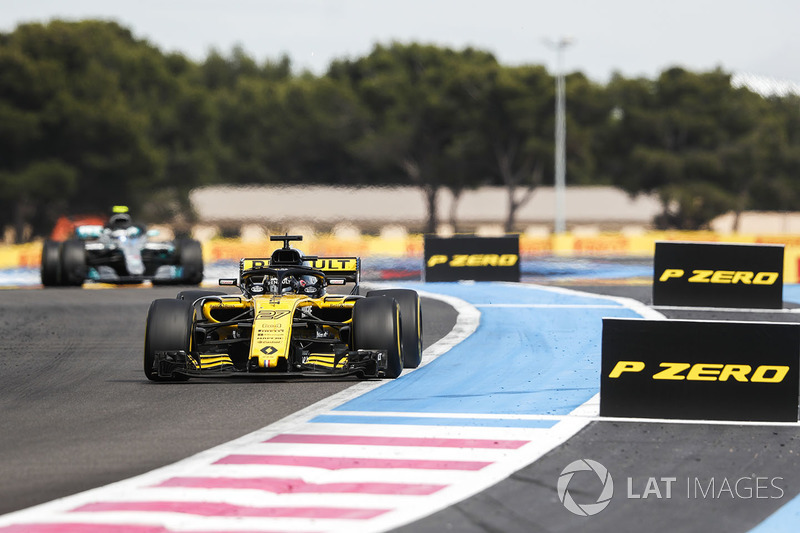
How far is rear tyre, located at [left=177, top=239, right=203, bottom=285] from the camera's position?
93.0 feet

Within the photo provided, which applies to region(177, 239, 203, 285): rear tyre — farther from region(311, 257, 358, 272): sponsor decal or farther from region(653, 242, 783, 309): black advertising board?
region(311, 257, 358, 272): sponsor decal

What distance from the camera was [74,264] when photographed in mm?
28250

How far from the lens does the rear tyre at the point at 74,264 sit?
92.6ft

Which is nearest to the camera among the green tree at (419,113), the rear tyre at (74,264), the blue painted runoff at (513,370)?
the blue painted runoff at (513,370)

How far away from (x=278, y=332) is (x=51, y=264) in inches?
672

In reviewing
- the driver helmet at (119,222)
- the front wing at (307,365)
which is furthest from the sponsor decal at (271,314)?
the driver helmet at (119,222)

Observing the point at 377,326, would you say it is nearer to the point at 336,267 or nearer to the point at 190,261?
the point at 336,267

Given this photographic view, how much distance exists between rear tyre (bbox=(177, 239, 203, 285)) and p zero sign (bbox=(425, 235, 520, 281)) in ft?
17.3

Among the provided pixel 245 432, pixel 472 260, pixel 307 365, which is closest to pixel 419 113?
pixel 472 260

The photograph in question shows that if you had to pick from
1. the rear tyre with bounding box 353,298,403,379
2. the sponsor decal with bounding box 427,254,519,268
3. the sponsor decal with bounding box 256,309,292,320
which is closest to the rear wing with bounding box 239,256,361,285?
the sponsor decal with bounding box 256,309,292,320

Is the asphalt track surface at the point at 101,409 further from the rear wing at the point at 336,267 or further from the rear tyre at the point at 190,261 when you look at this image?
the rear tyre at the point at 190,261

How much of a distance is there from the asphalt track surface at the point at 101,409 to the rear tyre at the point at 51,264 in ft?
30.8

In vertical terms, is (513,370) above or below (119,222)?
below

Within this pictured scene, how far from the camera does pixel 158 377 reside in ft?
43.0
